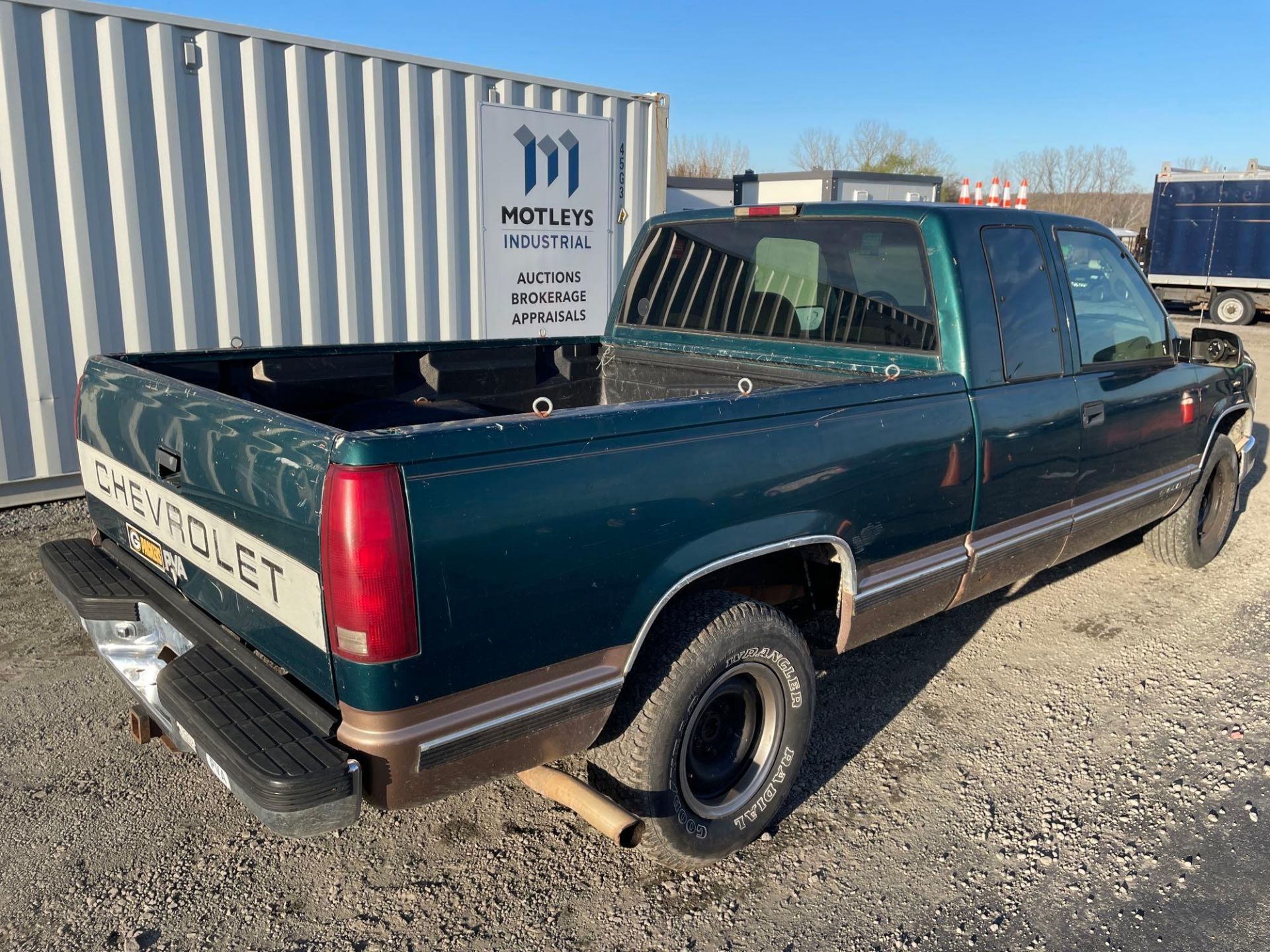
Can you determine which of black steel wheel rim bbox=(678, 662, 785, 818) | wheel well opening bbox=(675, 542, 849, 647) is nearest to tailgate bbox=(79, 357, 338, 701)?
wheel well opening bbox=(675, 542, 849, 647)

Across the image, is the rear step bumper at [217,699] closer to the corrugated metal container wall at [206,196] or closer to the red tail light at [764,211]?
the red tail light at [764,211]

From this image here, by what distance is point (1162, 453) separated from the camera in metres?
4.61

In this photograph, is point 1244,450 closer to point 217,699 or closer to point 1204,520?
point 1204,520

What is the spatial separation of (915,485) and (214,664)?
7.17 ft

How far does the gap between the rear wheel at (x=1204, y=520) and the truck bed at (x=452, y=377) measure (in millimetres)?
2839

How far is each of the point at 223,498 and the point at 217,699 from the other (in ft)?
1.64

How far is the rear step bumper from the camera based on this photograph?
210 centimetres

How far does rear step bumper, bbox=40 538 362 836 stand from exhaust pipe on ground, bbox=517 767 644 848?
0.55 meters

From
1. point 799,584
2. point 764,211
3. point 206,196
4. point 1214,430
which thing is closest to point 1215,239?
point 1214,430

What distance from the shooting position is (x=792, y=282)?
4020 millimetres

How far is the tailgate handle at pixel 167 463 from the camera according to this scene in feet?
8.58

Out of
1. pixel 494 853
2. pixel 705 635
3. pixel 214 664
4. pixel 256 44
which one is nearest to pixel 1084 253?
pixel 705 635

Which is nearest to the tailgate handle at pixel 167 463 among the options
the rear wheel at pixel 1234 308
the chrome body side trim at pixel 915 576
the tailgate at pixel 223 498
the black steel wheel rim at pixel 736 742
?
the tailgate at pixel 223 498

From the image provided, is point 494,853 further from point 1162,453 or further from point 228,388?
point 1162,453
